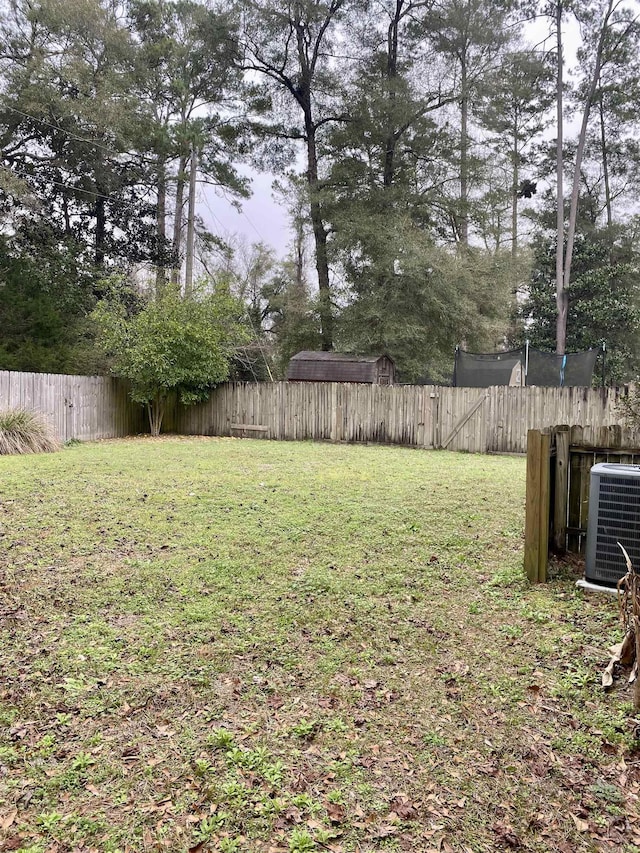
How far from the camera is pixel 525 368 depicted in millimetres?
11945

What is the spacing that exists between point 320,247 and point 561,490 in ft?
58.4

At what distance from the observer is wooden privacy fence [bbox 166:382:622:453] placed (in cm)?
995

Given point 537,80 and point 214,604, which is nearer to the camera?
point 214,604

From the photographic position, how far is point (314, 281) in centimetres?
2431

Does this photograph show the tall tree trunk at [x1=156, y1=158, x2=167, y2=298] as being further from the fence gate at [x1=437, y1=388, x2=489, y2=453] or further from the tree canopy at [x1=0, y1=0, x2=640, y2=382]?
the fence gate at [x1=437, y1=388, x2=489, y2=453]

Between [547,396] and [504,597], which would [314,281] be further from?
[504,597]

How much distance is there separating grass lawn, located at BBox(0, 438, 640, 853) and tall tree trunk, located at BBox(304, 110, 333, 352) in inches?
617

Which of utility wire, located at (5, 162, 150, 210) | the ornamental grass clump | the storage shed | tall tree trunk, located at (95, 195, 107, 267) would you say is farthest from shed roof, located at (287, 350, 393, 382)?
the ornamental grass clump

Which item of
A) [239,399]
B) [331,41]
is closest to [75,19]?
[331,41]

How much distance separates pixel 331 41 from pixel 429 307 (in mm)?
11001

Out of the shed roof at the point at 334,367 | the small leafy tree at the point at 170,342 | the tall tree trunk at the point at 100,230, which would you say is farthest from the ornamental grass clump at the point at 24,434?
the tall tree trunk at the point at 100,230

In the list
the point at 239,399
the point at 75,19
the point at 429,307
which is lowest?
the point at 239,399

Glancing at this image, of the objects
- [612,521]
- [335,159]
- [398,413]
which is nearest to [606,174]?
[335,159]

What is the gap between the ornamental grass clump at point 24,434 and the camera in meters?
9.17
